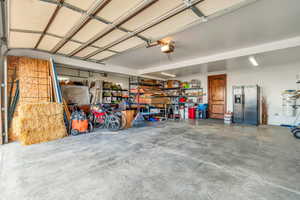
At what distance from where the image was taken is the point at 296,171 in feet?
7.45

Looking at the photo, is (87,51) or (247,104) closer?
(87,51)

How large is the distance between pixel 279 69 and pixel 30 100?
10.8m

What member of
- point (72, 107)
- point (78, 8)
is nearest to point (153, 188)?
point (78, 8)

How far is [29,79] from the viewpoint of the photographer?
4.43 meters

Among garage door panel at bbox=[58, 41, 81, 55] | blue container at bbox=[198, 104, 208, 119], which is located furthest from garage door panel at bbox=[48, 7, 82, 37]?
blue container at bbox=[198, 104, 208, 119]

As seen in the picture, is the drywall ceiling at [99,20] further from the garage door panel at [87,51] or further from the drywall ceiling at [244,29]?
the drywall ceiling at [244,29]

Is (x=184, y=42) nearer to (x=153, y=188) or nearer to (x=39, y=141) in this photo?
(x=153, y=188)

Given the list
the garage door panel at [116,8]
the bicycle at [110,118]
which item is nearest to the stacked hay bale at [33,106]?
the bicycle at [110,118]

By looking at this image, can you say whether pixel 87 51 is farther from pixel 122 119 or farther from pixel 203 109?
pixel 203 109

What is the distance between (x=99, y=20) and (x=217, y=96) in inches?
320

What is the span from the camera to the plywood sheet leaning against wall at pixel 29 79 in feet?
13.8

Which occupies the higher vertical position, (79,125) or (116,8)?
(116,8)

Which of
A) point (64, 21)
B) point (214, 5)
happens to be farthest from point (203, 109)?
point (64, 21)

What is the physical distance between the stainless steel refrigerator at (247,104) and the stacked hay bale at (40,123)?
7994 mm
